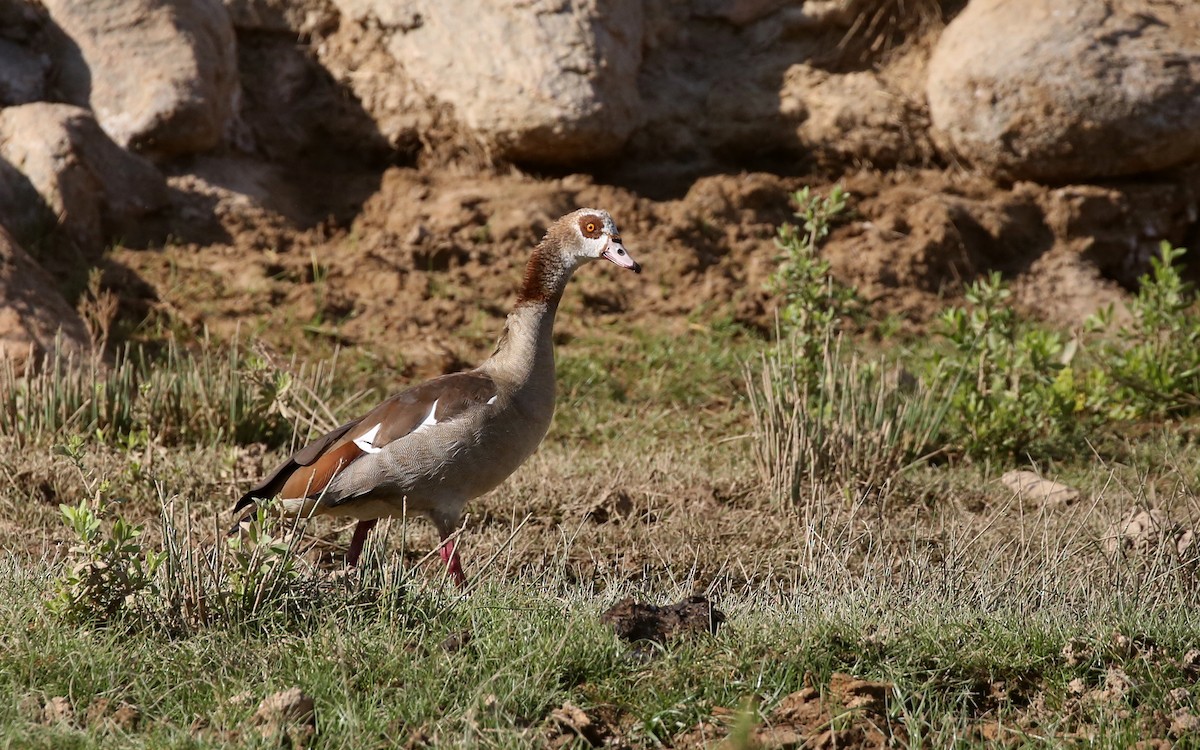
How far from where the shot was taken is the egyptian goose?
445cm

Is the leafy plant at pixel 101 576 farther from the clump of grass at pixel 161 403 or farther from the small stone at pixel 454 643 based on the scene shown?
the clump of grass at pixel 161 403

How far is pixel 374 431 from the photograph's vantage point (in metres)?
4.55

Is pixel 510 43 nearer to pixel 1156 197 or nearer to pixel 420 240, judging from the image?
pixel 420 240

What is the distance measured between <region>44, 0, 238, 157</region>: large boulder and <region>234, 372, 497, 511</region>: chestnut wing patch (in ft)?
16.0

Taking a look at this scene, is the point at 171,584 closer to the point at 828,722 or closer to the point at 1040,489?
the point at 828,722

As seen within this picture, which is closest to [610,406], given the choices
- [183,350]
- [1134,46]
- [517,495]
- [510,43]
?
[517,495]

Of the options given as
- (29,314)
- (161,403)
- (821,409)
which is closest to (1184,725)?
(821,409)

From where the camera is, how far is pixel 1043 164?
9297mm

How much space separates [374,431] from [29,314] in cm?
291

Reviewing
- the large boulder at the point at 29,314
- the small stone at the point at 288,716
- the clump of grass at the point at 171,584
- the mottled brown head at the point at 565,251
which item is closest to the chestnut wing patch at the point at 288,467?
the mottled brown head at the point at 565,251

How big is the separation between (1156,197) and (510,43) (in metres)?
4.62

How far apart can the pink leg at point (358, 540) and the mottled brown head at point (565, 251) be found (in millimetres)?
970

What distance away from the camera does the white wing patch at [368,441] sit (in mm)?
4504

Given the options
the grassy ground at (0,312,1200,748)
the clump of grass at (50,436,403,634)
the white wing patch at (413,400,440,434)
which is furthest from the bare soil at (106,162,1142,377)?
the clump of grass at (50,436,403,634)
